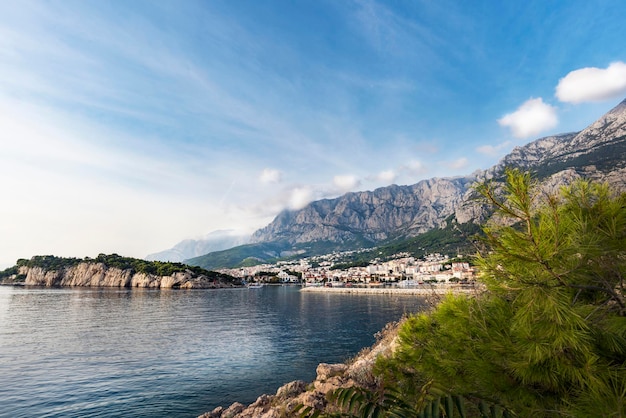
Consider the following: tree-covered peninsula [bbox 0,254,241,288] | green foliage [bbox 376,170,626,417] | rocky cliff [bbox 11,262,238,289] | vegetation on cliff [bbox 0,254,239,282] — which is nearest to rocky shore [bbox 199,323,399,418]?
green foliage [bbox 376,170,626,417]

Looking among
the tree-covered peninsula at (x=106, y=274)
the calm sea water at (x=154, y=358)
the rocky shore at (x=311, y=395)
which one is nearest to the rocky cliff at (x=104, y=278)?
the tree-covered peninsula at (x=106, y=274)

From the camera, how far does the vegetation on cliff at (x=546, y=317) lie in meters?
3.12

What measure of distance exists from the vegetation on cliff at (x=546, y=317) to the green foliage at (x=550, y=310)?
12 millimetres

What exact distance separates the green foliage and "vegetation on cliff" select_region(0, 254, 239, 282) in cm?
12917

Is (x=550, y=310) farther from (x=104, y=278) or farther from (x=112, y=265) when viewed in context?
(x=112, y=265)

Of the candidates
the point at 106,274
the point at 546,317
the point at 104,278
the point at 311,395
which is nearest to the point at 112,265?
the point at 106,274

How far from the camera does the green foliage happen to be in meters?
3.18

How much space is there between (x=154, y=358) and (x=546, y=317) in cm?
2789

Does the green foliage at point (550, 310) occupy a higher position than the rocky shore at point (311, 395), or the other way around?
the green foliage at point (550, 310)

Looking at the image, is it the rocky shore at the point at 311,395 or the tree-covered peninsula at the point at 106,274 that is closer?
the rocky shore at the point at 311,395

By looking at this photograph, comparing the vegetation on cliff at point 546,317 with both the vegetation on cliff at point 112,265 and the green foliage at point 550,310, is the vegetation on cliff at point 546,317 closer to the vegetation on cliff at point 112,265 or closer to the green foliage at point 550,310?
the green foliage at point 550,310

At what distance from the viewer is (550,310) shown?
3162mm

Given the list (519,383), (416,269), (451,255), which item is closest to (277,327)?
(519,383)

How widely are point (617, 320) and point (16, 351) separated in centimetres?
3775
